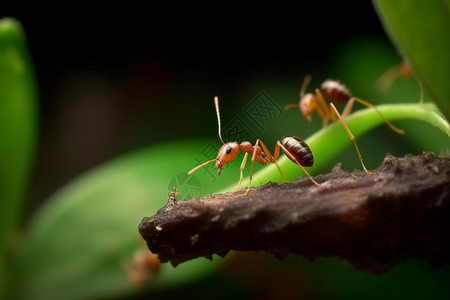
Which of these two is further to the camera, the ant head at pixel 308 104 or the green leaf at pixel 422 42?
the ant head at pixel 308 104

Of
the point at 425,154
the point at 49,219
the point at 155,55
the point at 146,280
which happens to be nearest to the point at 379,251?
the point at 425,154

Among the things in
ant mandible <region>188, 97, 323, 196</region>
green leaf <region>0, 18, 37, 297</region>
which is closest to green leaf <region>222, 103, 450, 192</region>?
ant mandible <region>188, 97, 323, 196</region>

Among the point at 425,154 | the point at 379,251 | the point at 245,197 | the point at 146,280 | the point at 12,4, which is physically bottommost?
the point at 146,280

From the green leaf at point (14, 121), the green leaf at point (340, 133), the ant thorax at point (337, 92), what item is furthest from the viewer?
the green leaf at point (14, 121)

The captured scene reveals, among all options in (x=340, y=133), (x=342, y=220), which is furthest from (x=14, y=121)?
(x=342, y=220)

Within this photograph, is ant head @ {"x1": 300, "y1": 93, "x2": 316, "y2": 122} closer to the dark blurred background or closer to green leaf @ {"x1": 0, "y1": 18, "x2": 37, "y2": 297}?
green leaf @ {"x1": 0, "y1": 18, "x2": 37, "y2": 297}

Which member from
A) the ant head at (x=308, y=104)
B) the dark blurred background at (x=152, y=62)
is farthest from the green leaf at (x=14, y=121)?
the dark blurred background at (x=152, y=62)

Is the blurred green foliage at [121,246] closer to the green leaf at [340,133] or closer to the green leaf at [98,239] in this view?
the green leaf at [98,239]

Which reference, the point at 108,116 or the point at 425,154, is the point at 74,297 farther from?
the point at 108,116
